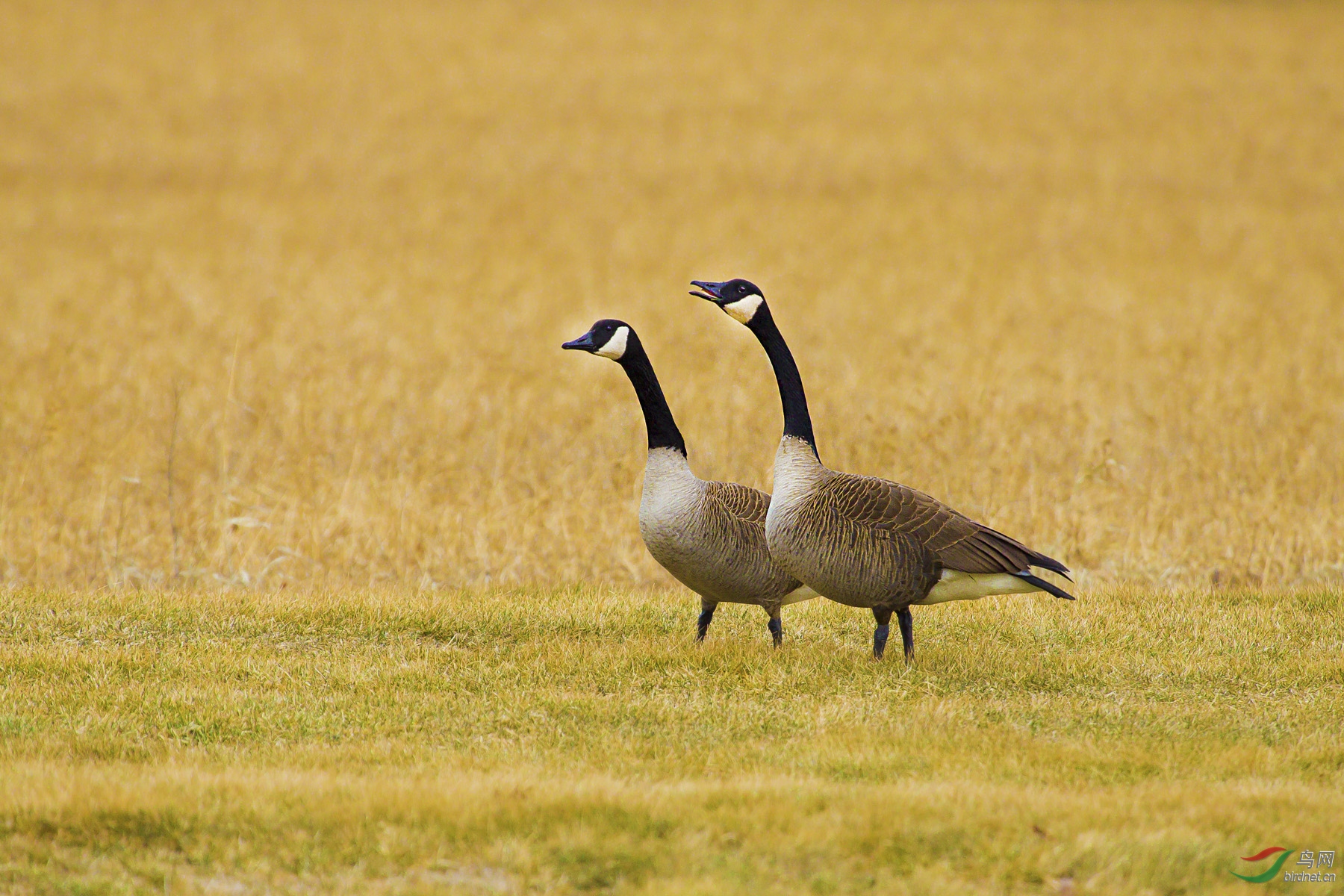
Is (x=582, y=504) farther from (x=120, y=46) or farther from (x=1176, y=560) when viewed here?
(x=120, y=46)

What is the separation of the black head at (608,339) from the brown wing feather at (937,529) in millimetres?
1488

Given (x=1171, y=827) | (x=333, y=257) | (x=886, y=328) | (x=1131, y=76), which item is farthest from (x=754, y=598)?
(x=1131, y=76)

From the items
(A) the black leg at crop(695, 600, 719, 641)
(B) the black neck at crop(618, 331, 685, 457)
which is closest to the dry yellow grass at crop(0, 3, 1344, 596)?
(A) the black leg at crop(695, 600, 719, 641)

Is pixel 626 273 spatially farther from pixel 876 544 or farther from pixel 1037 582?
pixel 1037 582

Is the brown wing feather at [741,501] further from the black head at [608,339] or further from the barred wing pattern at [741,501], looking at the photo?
the black head at [608,339]

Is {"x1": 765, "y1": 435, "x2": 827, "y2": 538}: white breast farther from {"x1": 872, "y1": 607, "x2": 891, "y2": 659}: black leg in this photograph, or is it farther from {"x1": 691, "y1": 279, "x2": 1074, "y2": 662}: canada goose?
{"x1": 872, "y1": 607, "x2": 891, "y2": 659}: black leg

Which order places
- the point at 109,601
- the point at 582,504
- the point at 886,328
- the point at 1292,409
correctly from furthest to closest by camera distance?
the point at 886,328 < the point at 1292,409 < the point at 582,504 < the point at 109,601

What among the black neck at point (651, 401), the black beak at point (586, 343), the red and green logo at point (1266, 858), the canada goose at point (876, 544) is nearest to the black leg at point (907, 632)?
the canada goose at point (876, 544)

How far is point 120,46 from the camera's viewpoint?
36750 mm

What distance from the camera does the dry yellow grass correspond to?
11.8 meters

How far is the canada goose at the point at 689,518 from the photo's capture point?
7746 mm

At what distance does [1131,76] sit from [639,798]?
35.9m

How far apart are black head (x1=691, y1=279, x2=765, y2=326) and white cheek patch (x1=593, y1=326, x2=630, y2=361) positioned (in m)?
0.49

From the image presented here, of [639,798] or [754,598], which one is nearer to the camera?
[639,798]
